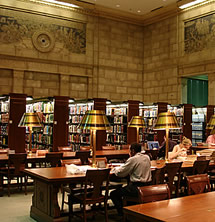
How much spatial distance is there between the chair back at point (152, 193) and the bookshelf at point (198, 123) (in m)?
10.1

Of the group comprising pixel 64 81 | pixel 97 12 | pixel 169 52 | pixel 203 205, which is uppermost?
pixel 97 12

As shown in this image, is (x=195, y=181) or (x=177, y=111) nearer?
(x=195, y=181)

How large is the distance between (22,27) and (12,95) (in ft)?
18.7

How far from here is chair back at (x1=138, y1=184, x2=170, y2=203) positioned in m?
3.49

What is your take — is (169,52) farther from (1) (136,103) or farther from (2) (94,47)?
(1) (136,103)

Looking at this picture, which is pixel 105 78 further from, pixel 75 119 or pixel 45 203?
pixel 45 203

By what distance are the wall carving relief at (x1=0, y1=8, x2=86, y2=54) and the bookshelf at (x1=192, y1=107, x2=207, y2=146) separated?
19.7 feet

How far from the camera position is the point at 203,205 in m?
3.19

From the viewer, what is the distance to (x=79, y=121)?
11594mm

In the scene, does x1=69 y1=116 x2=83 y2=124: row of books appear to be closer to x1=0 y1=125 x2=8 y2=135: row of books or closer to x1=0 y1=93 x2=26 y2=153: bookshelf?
x1=0 y1=93 x2=26 y2=153: bookshelf

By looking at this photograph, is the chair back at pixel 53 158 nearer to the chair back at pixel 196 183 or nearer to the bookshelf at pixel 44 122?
the chair back at pixel 196 183

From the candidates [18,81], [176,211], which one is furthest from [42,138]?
[176,211]

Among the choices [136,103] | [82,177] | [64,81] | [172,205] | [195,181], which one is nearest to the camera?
[172,205]

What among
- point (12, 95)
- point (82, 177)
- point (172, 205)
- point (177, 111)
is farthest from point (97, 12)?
point (172, 205)
